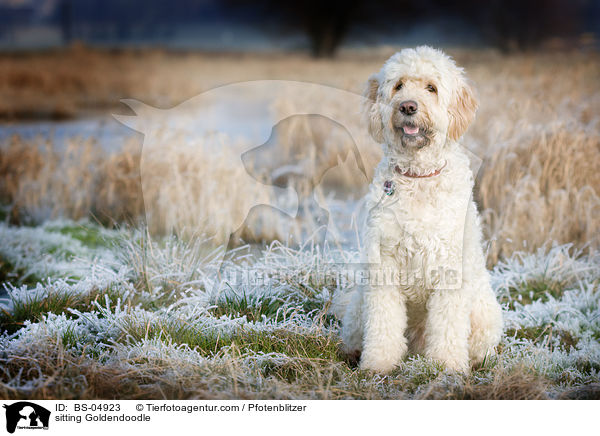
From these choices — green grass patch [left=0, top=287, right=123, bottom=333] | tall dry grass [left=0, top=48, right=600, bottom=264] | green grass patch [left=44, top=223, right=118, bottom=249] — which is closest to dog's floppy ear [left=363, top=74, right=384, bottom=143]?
tall dry grass [left=0, top=48, right=600, bottom=264]

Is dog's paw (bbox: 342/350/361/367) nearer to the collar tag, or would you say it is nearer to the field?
the field

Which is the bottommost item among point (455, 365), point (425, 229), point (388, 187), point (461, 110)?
point (455, 365)

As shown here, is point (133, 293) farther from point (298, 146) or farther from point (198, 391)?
point (298, 146)

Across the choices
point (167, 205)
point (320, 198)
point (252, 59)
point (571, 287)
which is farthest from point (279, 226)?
point (252, 59)

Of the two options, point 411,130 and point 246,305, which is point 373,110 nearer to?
point 411,130

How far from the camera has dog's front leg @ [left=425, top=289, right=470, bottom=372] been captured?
2.58m

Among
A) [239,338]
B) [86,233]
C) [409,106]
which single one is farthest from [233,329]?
[86,233]

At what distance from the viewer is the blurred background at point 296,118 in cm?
418

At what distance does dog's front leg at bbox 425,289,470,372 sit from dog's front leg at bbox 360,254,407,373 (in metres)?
0.15

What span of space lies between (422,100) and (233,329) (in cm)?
155
